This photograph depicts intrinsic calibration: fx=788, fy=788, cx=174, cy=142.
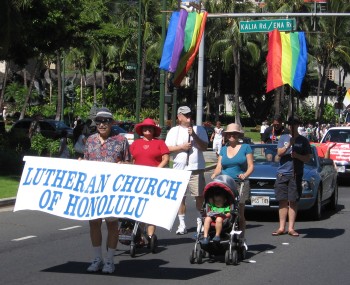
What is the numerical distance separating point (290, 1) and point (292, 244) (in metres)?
45.2

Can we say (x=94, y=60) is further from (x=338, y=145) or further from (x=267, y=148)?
(x=267, y=148)

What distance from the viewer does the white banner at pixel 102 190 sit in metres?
8.97

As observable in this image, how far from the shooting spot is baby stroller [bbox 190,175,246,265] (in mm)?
9969

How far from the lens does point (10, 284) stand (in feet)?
28.9

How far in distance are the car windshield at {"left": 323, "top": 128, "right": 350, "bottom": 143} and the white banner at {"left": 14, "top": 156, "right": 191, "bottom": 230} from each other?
1511 centimetres

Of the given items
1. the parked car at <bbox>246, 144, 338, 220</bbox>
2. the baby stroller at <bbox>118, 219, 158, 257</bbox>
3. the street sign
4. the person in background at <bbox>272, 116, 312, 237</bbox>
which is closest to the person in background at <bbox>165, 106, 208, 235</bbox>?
the person in background at <bbox>272, 116, 312, 237</bbox>

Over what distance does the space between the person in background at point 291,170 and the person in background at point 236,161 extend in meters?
1.39

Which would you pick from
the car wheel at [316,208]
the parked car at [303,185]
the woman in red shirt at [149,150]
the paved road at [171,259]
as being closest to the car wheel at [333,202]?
the parked car at [303,185]

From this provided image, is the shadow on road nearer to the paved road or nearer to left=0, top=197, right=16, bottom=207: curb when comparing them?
the paved road

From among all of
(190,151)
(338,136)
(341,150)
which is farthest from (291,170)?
(338,136)

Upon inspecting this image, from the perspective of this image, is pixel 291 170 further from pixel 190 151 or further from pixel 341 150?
pixel 341 150

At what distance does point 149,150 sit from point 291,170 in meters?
2.71

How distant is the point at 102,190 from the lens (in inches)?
365

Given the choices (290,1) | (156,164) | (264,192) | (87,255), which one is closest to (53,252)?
(87,255)
